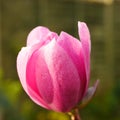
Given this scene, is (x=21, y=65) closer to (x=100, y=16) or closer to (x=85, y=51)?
(x=85, y=51)

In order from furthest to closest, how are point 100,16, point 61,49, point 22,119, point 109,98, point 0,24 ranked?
point 100,16 → point 0,24 → point 109,98 → point 22,119 → point 61,49

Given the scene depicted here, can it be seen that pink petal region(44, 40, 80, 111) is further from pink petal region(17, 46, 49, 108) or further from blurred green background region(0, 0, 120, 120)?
blurred green background region(0, 0, 120, 120)

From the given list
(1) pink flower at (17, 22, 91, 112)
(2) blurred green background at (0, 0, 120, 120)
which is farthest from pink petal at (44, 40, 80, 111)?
(2) blurred green background at (0, 0, 120, 120)

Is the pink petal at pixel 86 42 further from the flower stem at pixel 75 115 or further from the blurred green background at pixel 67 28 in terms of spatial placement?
the blurred green background at pixel 67 28

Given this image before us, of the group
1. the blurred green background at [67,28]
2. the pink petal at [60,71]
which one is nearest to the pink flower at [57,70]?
the pink petal at [60,71]

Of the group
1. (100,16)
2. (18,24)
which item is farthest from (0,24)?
(100,16)

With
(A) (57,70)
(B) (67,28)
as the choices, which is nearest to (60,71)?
(A) (57,70)

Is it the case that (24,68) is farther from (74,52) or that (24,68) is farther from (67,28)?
(67,28)
